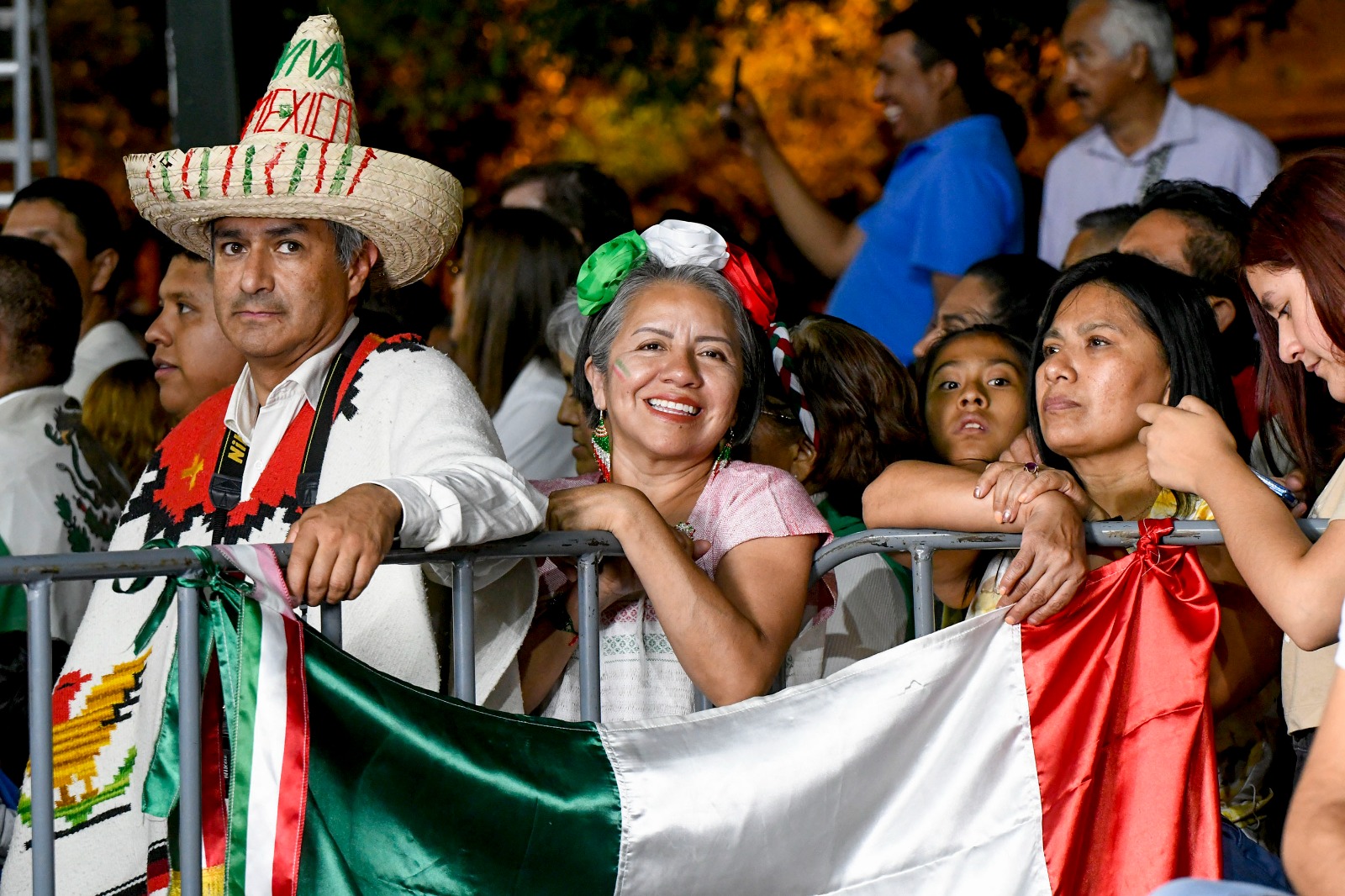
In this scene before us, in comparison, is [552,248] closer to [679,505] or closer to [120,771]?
[679,505]

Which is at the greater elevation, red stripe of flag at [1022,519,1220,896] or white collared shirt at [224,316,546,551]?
white collared shirt at [224,316,546,551]

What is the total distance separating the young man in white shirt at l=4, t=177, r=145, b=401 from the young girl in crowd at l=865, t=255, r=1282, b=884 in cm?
356

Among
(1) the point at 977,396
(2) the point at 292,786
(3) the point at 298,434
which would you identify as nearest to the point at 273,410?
(3) the point at 298,434

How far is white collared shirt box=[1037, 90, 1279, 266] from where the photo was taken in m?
5.47

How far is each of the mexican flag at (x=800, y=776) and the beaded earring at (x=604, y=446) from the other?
847 mm

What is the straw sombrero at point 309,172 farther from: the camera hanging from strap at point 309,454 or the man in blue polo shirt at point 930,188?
the man in blue polo shirt at point 930,188

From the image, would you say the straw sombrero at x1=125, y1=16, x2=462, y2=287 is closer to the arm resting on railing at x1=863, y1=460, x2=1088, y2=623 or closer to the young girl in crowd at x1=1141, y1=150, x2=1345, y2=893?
the arm resting on railing at x1=863, y1=460, x2=1088, y2=623

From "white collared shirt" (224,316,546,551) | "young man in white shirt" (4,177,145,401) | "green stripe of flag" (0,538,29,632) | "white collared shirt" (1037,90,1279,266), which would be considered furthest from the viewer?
"young man in white shirt" (4,177,145,401)

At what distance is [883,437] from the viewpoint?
379 cm

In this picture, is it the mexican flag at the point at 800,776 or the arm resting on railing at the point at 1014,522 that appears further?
the arm resting on railing at the point at 1014,522

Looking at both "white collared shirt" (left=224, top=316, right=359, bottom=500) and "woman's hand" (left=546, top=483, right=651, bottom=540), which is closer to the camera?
"woman's hand" (left=546, top=483, right=651, bottom=540)

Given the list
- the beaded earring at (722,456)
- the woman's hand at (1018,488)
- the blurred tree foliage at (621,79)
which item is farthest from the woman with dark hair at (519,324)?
the blurred tree foliage at (621,79)

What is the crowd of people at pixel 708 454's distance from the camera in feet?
8.50

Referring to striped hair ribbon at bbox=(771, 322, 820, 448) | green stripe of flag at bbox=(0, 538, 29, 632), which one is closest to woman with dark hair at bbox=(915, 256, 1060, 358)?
striped hair ribbon at bbox=(771, 322, 820, 448)
